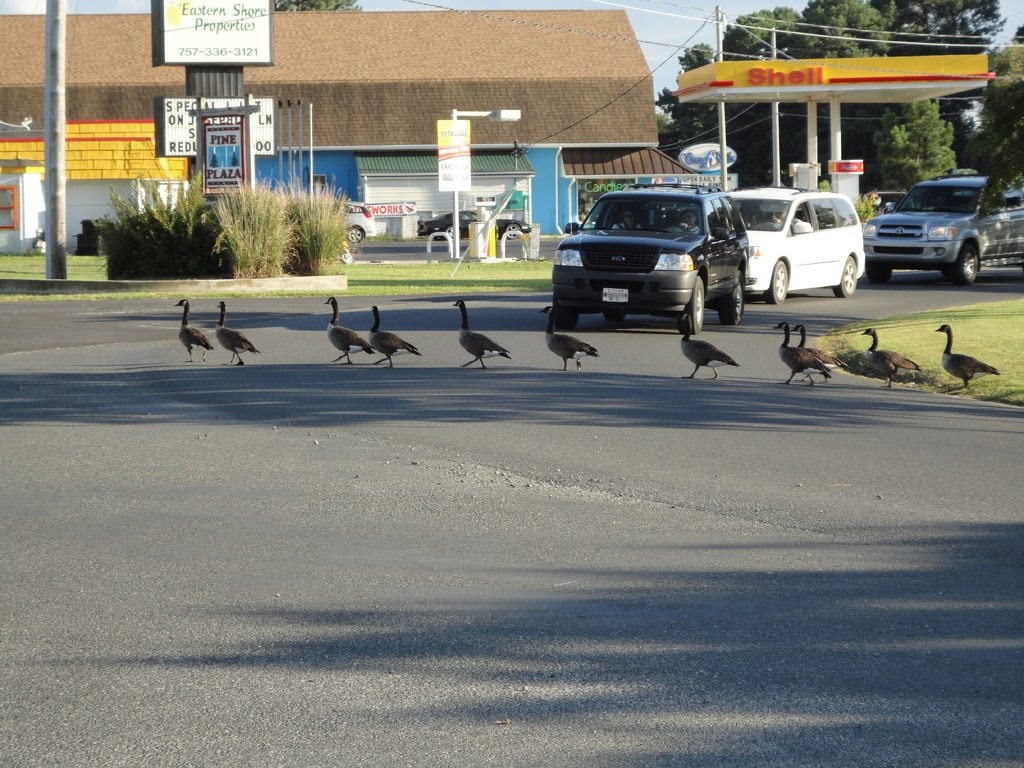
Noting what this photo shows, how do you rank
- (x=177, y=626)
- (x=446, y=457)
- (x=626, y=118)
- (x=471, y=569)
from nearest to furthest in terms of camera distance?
(x=177, y=626), (x=471, y=569), (x=446, y=457), (x=626, y=118)

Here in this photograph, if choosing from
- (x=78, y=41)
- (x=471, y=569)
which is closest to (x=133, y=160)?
(x=78, y=41)

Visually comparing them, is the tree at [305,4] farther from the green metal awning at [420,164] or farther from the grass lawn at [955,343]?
the grass lawn at [955,343]

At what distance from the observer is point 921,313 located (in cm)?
2327

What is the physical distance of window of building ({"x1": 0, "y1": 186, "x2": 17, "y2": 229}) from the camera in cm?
4854

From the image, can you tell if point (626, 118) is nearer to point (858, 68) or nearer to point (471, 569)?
point (858, 68)

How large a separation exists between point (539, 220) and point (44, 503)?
5900cm

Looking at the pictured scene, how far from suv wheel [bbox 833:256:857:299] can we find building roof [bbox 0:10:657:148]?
37554 mm

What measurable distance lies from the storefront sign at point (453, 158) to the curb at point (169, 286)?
10.2 meters

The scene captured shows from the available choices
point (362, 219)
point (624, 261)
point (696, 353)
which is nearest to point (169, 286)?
point (624, 261)

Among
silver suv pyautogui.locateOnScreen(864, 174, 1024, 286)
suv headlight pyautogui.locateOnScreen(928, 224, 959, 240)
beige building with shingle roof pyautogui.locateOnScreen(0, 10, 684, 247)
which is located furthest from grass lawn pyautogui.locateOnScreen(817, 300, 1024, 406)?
beige building with shingle roof pyautogui.locateOnScreen(0, 10, 684, 247)

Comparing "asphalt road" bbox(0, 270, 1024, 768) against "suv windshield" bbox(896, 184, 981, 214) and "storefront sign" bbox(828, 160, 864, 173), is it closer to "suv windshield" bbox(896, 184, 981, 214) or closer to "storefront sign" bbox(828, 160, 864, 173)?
"suv windshield" bbox(896, 184, 981, 214)

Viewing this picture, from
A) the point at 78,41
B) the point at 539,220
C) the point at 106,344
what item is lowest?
the point at 106,344

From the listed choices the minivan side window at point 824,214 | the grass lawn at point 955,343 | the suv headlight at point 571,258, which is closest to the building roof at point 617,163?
the minivan side window at point 824,214

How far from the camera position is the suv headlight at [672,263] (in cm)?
2002
